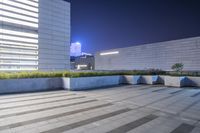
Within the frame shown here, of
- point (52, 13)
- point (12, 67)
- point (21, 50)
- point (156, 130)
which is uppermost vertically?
point (52, 13)

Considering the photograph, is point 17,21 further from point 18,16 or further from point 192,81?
point 192,81

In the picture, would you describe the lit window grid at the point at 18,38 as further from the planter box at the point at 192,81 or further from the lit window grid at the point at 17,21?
the planter box at the point at 192,81

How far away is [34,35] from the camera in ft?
63.8

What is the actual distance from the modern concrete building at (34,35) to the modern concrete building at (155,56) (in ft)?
111

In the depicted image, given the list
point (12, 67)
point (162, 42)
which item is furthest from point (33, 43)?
point (162, 42)

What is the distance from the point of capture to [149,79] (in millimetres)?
15055

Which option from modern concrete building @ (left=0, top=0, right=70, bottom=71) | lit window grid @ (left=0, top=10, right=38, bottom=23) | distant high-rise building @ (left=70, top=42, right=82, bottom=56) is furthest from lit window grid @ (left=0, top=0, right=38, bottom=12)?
distant high-rise building @ (left=70, top=42, right=82, bottom=56)

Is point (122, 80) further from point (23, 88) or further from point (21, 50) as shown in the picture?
point (21, 50)

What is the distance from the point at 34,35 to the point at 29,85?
11.1m

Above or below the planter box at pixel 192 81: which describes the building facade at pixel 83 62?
above

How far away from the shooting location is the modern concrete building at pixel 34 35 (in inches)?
686

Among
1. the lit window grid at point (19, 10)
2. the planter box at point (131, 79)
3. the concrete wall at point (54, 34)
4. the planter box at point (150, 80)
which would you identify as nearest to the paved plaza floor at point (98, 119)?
the planter box at point (131, 79)

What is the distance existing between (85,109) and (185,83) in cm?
1079

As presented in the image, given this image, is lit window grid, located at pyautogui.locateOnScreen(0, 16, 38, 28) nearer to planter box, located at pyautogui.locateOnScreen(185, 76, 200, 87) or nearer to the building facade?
planter box, located at pyautogui.locateOnScreen(185, 76, 200, 87)
